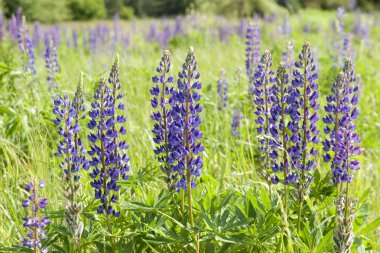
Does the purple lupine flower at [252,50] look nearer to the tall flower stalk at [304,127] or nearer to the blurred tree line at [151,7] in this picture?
the tall flower stalk at [304,127]

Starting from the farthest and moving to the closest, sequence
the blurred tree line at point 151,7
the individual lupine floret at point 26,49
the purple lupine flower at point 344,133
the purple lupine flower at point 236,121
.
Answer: the blurred tree line at point 151,7 < the individual lupine floret at point 26,49 < the purple lupine flower at point 236,121 < the purple lupine flower at point 344,133

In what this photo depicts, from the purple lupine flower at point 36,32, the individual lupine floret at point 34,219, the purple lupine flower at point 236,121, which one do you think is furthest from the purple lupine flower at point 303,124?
the purple lupine flower at point 36,32

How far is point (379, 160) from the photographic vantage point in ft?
14.5

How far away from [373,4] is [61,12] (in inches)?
856

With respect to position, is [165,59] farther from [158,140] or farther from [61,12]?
[61,12]

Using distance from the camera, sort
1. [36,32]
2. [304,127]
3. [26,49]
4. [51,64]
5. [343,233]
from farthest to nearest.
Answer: [36,32]
[26,49]
[51,64]
[304,127]
[343,233]

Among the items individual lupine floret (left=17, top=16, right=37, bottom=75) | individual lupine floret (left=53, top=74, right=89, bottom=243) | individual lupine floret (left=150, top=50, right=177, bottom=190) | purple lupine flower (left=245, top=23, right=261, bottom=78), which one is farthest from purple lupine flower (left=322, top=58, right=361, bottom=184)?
individual lupine floret (left=17, top=16, right=37, bottom=75)

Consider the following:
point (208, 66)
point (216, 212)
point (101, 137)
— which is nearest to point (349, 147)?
point (216, 212)

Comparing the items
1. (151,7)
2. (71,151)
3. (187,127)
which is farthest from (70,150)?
(151,7)

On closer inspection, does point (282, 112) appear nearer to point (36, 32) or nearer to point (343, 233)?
point (343, 233)

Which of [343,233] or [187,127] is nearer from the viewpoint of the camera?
[343,233]

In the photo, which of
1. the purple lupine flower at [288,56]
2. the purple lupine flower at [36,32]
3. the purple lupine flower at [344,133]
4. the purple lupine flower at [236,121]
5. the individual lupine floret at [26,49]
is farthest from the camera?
the purple lupine flower at [36,32]

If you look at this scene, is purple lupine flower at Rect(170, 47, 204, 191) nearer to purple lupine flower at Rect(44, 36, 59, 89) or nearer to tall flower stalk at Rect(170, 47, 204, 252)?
tall flower stalk at Rect(170, 47, 204, 252)

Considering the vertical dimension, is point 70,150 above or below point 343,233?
above
